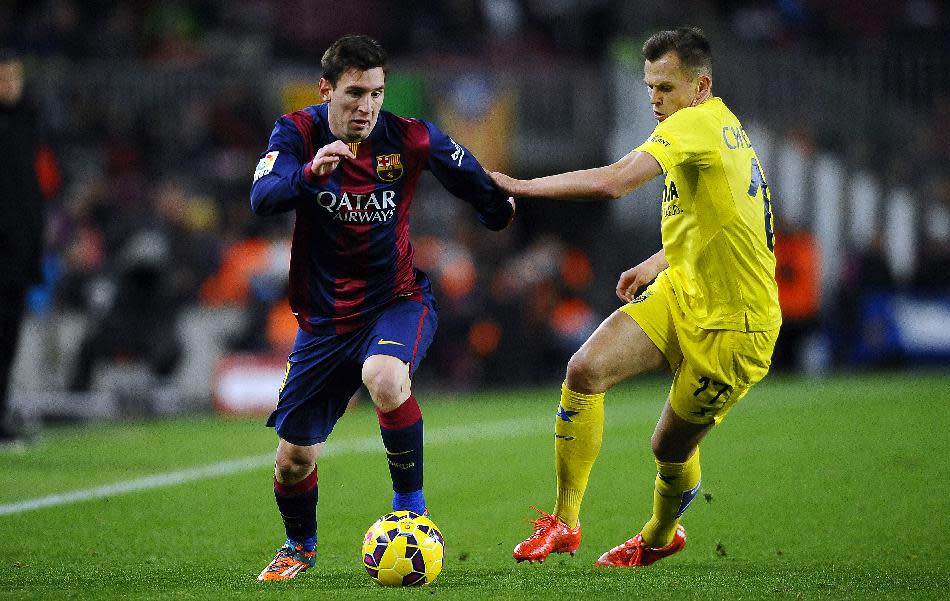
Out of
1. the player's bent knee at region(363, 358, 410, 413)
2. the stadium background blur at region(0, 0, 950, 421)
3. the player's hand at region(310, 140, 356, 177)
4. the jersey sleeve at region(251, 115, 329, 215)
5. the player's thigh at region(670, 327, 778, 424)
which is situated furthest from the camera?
the stadium background blur at region(0, 0, 950, 421)

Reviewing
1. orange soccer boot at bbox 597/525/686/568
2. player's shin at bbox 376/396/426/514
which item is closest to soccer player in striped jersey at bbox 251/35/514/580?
player's shin at bbox 376/396/426/514

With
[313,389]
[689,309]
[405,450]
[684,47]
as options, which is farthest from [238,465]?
[684,47]

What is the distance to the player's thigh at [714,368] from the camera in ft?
20.0

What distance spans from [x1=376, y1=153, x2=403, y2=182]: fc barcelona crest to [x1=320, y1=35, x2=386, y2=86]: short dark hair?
38cm

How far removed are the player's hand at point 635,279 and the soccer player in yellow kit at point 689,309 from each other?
11 centimetres

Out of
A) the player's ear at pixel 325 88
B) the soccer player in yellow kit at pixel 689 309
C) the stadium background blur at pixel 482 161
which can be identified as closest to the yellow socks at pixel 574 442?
the soccer player in yellow kit at pixel 689 309

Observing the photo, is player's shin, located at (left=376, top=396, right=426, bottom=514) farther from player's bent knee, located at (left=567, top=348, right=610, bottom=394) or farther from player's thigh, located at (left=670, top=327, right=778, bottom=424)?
player's thigh, located at (left=670, top=327, right=778, bottom=424)

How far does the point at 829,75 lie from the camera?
1714 centimetres

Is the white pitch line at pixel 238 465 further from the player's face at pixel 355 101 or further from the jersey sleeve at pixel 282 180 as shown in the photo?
the player's face at pixel 355 101

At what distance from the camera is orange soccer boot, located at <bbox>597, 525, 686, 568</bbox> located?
6.47m

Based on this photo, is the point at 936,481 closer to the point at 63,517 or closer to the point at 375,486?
the point at 375,486

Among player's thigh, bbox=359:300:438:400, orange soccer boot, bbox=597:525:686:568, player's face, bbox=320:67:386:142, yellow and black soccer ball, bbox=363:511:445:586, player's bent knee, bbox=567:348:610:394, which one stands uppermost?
player's face, bbox=320:67:386:142

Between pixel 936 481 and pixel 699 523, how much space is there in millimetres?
1948

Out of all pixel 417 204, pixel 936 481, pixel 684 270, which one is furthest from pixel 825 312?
pixel 684 270
